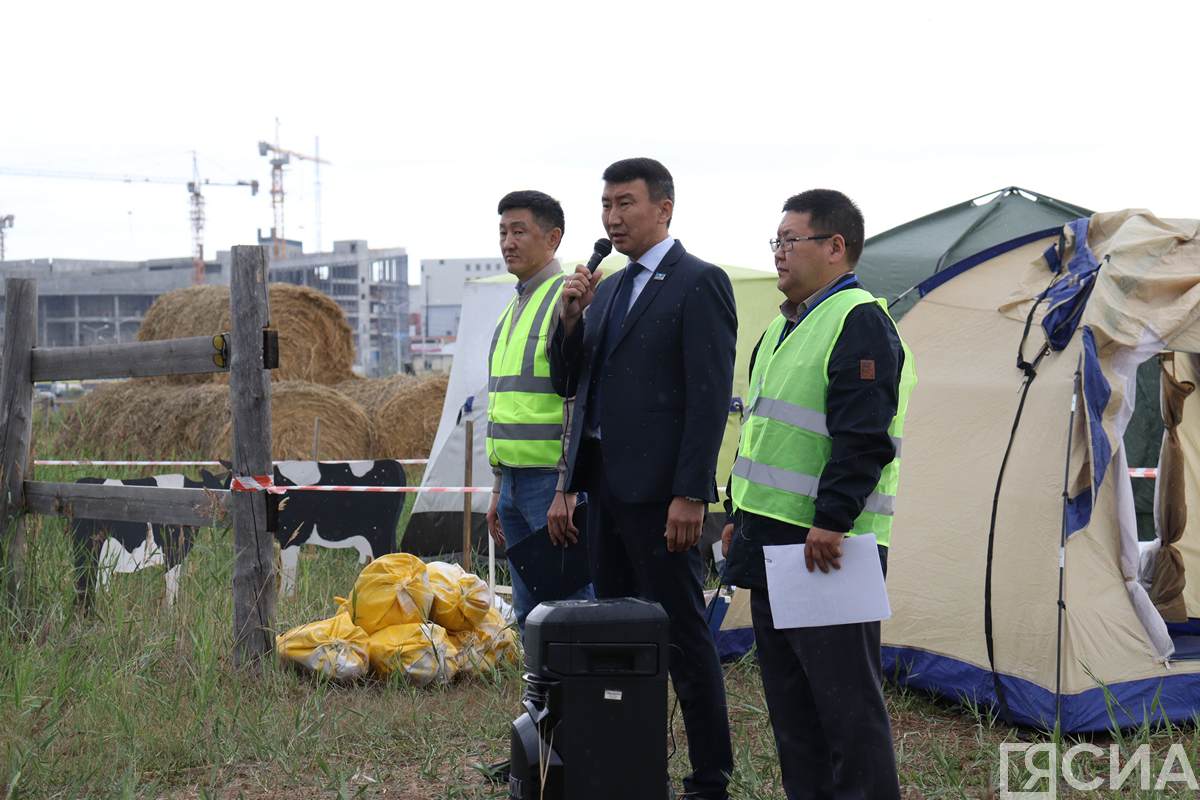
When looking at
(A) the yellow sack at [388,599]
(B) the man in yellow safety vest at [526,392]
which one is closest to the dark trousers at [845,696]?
(B) the man in yellow safety vest at [526,392]

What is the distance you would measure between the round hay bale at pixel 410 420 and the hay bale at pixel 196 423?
360 millimetres

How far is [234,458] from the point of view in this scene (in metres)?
5.51

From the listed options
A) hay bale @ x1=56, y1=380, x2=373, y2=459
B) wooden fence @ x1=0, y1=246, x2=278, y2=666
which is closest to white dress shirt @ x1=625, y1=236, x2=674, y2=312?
wooden fence @ x1=0, y1=246, x2=278, y2=666

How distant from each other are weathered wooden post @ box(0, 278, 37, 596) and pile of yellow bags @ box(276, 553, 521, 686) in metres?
1.58

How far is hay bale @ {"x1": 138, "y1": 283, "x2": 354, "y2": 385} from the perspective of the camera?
1392 cm

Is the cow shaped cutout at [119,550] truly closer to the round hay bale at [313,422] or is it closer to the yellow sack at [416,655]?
the yellow sack at [416,655]

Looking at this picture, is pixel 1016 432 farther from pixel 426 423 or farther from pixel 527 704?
pixel 426 423

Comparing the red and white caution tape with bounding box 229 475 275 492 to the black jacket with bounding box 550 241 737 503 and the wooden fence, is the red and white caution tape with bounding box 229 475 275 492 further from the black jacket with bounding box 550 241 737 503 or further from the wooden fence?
the black jacket with bounding box 550 241 737 503

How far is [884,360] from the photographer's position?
127 inches

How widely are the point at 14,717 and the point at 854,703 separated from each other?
2.88m

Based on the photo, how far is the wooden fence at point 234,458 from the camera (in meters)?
5.41

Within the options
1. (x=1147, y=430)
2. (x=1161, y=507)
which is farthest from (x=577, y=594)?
(x=1147, y=430)

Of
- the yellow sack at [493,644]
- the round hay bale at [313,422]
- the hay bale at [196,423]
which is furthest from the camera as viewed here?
the round hay bale at [313,422]

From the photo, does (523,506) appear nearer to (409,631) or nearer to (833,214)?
(409,631)
